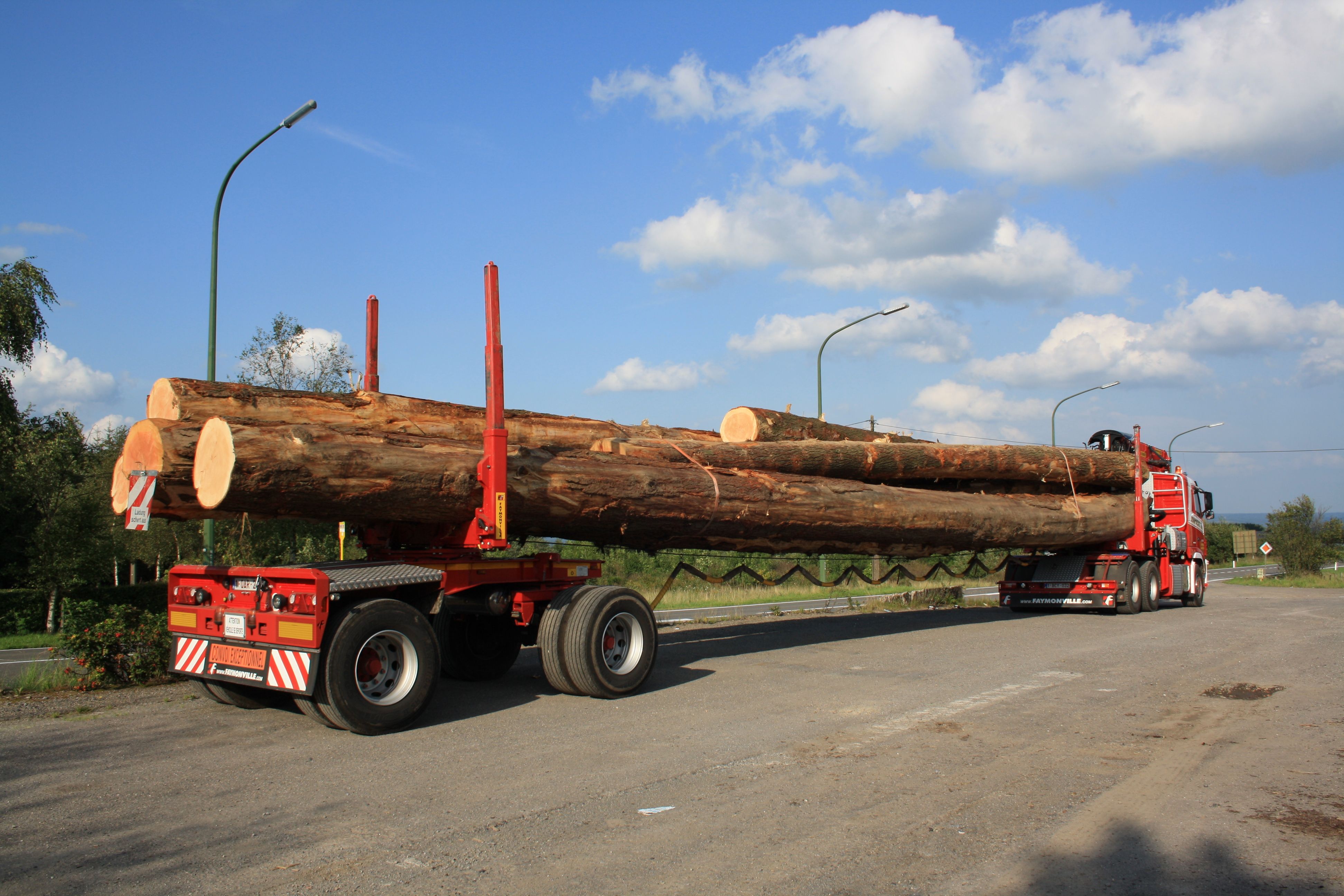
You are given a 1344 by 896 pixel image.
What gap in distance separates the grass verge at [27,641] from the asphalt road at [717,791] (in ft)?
34.6

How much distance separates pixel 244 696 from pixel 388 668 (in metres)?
1.71

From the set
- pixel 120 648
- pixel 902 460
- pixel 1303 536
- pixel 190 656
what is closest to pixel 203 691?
pixel 190 656

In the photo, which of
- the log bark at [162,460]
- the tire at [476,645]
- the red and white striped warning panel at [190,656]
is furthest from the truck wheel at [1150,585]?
the log bark at [162,460]

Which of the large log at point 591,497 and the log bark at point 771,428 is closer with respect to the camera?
the large log at point 591,497

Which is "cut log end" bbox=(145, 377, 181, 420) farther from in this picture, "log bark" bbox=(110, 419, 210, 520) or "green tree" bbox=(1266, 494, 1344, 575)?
"green tree" bbox=(1266, 494, 1344, 575)

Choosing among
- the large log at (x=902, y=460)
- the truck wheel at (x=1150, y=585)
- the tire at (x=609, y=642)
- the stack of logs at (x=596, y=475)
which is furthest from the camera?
the truck wheel at (x=1150, y=585)

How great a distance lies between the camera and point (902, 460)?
42.4 ft

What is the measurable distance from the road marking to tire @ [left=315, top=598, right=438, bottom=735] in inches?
127

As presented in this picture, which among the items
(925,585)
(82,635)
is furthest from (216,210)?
(925,585)

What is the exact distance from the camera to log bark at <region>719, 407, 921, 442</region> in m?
11.6

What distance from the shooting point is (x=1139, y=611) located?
17.3 m

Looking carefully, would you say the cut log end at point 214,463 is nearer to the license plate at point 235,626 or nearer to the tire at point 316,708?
the license plate at point 235,626

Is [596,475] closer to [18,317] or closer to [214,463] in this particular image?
[214,463]

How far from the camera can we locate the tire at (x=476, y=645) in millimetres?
9453
